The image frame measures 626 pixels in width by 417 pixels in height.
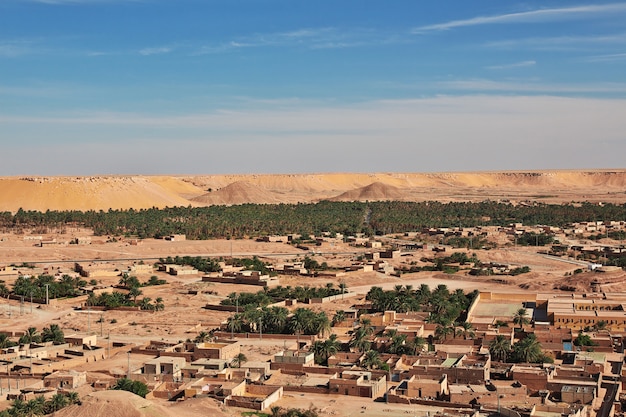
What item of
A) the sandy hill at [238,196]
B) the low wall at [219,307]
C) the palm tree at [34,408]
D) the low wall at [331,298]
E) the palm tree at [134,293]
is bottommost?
the palm tree at [34,408]

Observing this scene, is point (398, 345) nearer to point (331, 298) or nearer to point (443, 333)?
point (443, 333)

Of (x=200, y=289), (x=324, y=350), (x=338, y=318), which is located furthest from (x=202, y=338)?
(x=200, y=289)

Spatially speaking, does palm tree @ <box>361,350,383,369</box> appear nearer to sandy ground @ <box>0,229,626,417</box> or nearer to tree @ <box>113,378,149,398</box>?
sandy ground @ <box>0,229,626,417</box>

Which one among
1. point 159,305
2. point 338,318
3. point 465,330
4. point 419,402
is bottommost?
point 419,402

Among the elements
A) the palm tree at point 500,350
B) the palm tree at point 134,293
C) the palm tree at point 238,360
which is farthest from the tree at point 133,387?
the palm tree at point 134,293

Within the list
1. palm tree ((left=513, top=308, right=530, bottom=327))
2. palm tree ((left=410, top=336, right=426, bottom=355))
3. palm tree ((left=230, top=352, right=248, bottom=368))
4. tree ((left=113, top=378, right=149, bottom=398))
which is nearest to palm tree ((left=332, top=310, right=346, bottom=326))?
palm tree ((left=410, top=336, right=426, bottom=355))

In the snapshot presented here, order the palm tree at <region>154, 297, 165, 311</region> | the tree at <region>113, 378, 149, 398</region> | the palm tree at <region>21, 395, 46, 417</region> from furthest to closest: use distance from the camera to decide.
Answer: the palm tree at <region>154, 297, 165, 311</region> < the tree at <region>113, 378, 149, 398</region> < the palm tree at <region>21, 395, 46, 417</region>

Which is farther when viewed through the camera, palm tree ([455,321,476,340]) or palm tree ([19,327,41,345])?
palm tree ([19,327,41,345])

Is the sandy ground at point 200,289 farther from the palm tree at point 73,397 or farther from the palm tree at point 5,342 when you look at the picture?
the palm tree at point 5,342
